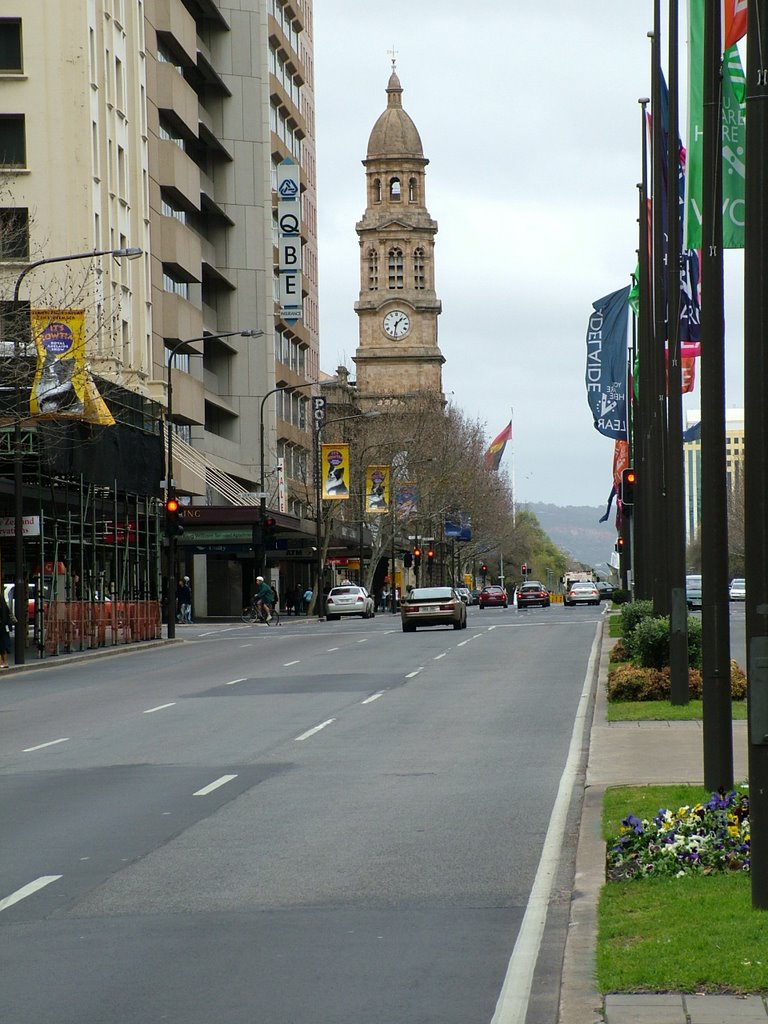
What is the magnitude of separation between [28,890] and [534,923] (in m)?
3.29

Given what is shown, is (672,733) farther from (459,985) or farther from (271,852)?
(459,985)

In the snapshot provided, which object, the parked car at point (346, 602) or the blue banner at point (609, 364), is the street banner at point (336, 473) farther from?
the blue banner at point (609, 364)

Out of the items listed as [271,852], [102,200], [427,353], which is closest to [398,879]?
[271,852]

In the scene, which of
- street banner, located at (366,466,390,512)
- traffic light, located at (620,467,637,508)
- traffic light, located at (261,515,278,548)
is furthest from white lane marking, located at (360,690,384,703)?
street banner, located at (366,466,390,512)

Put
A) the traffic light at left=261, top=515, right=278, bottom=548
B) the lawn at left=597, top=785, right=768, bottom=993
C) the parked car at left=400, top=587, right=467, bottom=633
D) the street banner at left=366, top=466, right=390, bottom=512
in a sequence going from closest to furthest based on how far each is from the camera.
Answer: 1. the lawn at left=597, top=785, right=768, bottom=993
2. the parked car at left=400, top=587, right=467, bottom=633
3. the traffic light at left=261, top=515, right=278, bottom=548
4. the street banner at left=366, top=466, right=390, bottom=512

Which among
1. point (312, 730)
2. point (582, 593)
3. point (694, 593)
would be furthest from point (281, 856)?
point (582, 593)

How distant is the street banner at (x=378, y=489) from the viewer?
82812 millimetres

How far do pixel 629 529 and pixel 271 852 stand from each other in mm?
43682

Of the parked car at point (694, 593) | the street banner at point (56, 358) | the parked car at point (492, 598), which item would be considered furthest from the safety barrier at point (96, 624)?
the parked car at point (492, 598)

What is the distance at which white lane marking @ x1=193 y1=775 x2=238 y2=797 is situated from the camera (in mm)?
15188

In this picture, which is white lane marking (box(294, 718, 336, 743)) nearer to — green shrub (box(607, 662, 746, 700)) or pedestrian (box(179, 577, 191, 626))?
green shrub (box(607, 662, 746, 700))

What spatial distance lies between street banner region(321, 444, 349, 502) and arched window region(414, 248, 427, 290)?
83.6 metres

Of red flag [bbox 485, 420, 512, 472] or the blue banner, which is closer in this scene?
the blue banner

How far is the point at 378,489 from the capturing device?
8344 centimetres
